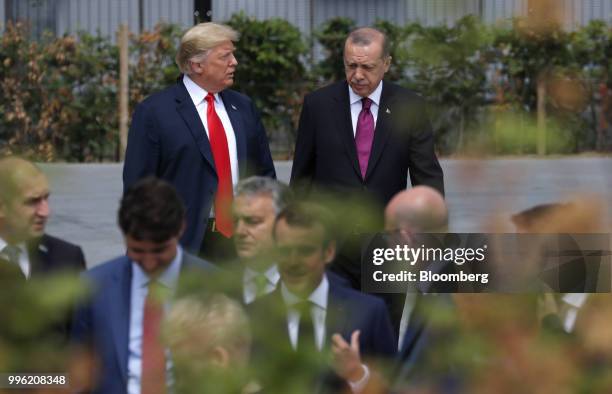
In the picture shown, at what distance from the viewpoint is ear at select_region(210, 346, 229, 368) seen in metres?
1.81

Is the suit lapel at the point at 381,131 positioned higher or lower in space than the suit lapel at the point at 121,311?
higher

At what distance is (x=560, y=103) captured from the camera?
2.02 meters

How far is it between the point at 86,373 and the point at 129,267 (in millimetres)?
1251

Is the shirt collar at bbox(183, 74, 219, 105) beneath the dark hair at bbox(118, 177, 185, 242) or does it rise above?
above

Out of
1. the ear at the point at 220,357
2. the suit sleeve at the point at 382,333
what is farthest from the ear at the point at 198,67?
the ear at the point at 220,357

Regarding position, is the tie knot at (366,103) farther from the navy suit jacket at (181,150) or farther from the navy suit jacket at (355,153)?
the navy suit jacket at (181,150)

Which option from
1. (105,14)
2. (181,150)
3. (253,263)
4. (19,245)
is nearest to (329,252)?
(253,263)

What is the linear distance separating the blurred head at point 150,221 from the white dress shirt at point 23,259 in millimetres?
540

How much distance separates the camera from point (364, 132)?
568 centimetres

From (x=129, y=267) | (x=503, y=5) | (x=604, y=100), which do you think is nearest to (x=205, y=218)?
(x=129, y=267)

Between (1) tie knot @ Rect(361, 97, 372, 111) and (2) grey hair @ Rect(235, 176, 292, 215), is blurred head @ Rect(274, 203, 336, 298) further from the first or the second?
(1) tie knot @ Rect(361, 97, 372, 111)

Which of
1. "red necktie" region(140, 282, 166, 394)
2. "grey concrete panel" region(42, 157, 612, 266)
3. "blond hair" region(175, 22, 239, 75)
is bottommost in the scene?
"red necktie" region(140, 282, 166, 394)

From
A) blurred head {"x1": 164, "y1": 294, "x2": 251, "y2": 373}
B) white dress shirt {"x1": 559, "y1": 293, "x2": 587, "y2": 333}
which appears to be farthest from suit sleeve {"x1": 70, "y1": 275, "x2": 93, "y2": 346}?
white dress shirt {"x1": 559, "y1": 293, "x2": 587, "y2": 333}

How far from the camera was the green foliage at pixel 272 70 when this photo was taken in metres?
16.7
